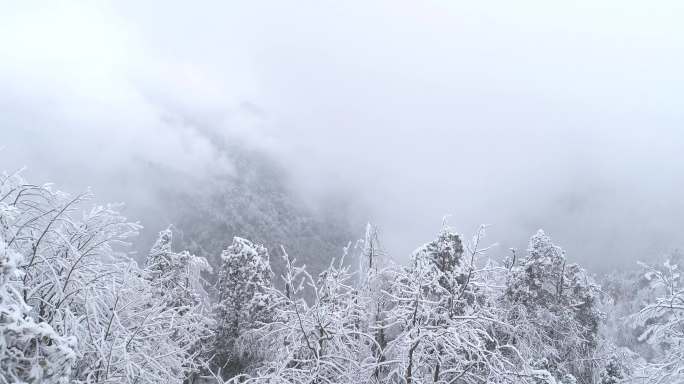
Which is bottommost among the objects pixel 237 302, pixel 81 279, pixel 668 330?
pixel 81 279

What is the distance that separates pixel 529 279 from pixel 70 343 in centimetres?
1826

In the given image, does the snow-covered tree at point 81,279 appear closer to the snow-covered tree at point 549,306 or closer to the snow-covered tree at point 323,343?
the snow-covered tree at point 323,343

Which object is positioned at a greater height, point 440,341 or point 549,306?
point 549,306

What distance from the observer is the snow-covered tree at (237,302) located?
20906mm

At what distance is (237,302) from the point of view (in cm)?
2192

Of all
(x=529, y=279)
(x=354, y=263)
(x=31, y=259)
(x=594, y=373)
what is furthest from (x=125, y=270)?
(x=594, y=373)

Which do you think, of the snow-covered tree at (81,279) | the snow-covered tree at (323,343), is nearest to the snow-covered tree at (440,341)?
the snow-covered tree at (323,343)

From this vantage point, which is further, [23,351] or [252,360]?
[252,360]

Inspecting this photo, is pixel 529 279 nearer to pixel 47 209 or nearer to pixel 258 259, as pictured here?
pixel 258 259

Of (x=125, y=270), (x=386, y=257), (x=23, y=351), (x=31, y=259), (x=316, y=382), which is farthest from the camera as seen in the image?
(x=386, y=257)

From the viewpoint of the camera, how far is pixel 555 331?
19.2 m

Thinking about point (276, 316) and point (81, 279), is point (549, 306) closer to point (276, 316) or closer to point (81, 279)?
point (276, 316)

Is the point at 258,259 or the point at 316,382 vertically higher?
the point at 258,259

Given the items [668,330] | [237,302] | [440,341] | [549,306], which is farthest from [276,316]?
[549,306]
